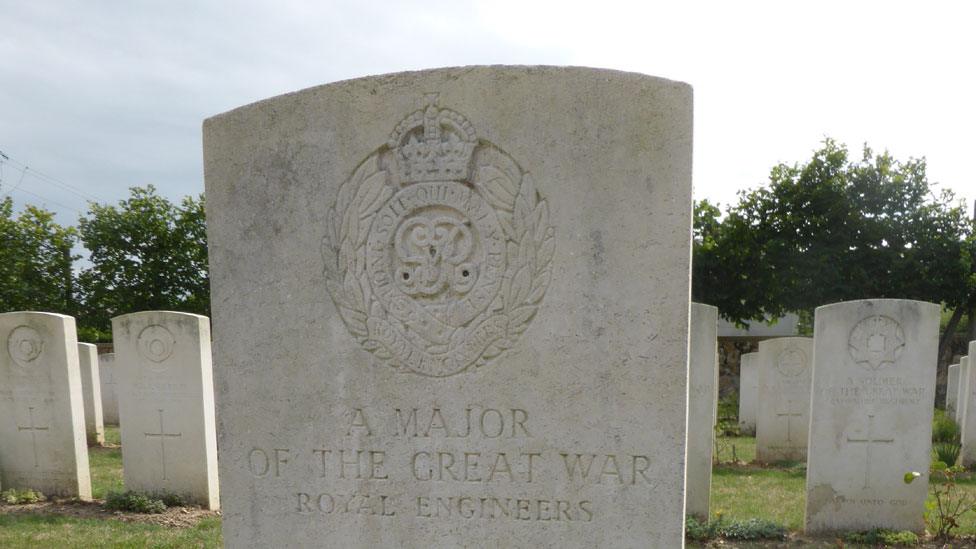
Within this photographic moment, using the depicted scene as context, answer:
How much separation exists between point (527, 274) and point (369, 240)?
64 centimetres

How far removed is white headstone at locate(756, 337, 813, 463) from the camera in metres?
10.0

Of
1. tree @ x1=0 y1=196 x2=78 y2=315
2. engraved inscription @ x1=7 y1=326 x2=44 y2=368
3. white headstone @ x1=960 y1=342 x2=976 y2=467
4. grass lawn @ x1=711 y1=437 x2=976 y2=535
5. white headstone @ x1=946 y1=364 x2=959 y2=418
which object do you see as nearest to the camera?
grass lawn @ x1=711 y1=437 x2=976 y2=535

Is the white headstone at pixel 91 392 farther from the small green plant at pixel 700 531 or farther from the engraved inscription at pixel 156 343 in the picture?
the small green plant at pixel 700 531

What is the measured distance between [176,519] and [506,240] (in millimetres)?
6047

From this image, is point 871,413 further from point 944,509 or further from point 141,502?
point 141,502

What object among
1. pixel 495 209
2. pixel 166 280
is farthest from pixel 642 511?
pixel 166 280

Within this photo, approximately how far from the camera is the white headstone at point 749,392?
1280 cm

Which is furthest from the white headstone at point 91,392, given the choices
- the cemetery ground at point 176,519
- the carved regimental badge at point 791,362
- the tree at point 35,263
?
the carved regimental badge at point 791,362

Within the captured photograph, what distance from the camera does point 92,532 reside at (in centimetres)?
625

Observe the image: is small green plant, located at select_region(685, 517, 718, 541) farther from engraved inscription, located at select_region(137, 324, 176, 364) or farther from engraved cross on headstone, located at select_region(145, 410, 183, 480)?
engraved inscription, located at select_region(137, 324, 176, 364)

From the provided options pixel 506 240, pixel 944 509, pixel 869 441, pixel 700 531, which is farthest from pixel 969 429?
pixel 506 240

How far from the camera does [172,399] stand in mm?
7215

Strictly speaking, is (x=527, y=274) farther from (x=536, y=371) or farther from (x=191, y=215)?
(x=191, y=215)

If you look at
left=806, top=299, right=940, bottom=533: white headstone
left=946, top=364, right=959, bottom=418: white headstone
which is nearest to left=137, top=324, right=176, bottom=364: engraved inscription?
left=806, top=299, right=940, bottom=533: white headstone
